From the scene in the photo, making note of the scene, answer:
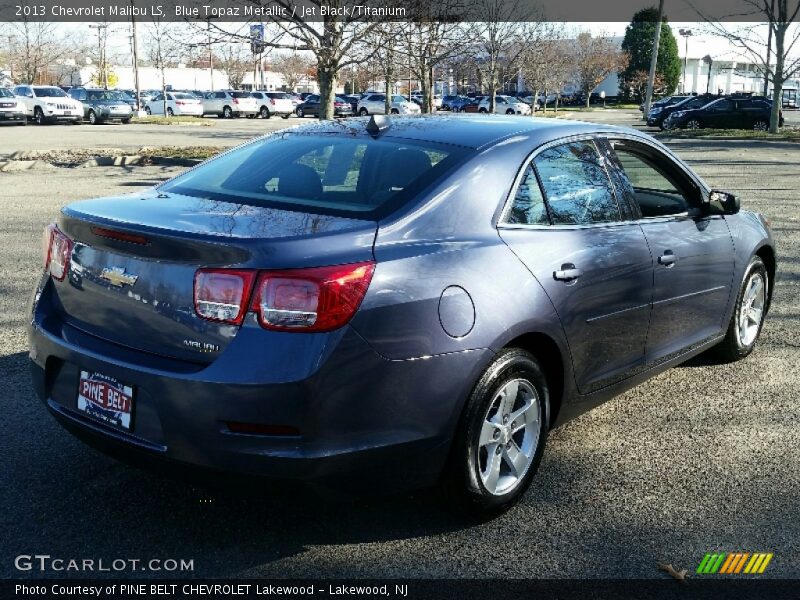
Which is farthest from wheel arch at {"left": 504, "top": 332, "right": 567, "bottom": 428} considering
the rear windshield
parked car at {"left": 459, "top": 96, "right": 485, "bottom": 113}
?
parked car at {"left": 459, "top": 96, "right": 485, "bottom": 113}

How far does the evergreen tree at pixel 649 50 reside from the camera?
73.6 meters

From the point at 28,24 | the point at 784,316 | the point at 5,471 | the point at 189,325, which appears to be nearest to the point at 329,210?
the point at 189,325

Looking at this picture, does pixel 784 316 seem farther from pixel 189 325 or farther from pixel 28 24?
pixel 28 24

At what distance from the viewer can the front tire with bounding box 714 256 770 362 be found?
5.56m

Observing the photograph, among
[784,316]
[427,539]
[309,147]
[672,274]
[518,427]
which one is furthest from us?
[784,316]

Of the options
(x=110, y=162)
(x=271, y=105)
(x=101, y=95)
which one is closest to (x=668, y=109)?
(x=271, y=105)

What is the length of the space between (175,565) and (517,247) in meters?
1.84

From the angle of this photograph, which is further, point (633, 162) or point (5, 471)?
point (633, 162)

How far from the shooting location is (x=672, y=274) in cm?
454

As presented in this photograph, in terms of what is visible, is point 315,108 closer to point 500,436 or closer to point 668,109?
point 668,109

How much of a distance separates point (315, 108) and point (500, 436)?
5091cm

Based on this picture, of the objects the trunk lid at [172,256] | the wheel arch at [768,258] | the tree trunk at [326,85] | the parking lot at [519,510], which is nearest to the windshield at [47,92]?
the tree trunk at [326,85]

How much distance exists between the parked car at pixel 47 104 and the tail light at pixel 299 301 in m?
41.7

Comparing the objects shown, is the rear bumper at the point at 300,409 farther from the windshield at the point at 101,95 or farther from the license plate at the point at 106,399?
the windshield at the point at 101,95
